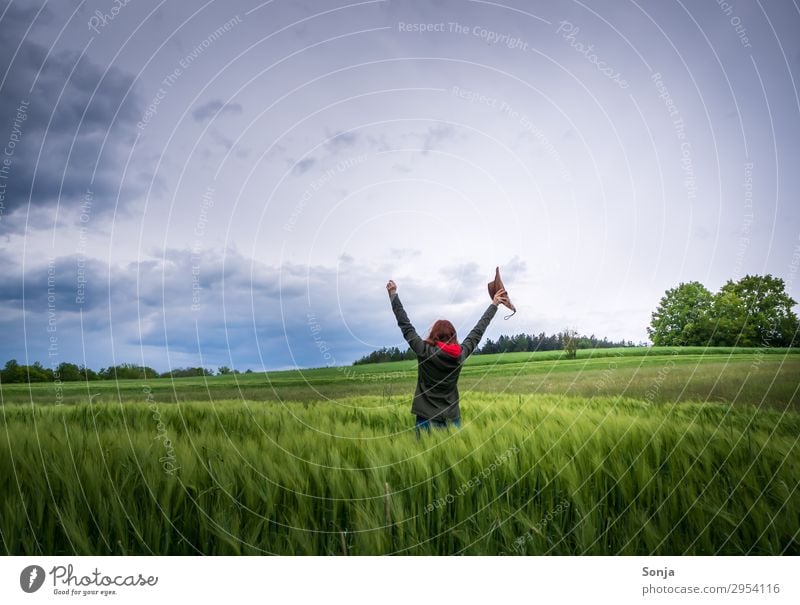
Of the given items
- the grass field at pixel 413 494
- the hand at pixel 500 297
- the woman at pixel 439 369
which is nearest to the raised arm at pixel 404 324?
the woman at pixel 439 369

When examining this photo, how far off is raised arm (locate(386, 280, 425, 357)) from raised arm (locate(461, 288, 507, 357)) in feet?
1.64

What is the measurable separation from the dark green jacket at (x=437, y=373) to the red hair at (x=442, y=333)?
0.13 meters

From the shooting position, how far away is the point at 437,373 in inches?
227

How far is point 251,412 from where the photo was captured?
559 cm

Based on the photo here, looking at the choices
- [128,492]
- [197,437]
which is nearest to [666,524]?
[128,492]

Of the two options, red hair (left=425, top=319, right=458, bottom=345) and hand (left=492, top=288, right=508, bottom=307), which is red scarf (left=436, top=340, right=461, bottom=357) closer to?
red hair (left=425, top=319, right=458, bottom=345)

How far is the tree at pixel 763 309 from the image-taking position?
13.1 feet

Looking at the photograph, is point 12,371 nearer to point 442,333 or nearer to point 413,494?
point 413,494

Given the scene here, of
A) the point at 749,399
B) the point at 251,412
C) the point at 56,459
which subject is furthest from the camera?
the point at 749,399

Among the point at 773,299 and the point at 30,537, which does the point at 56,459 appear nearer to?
the point at 30,537

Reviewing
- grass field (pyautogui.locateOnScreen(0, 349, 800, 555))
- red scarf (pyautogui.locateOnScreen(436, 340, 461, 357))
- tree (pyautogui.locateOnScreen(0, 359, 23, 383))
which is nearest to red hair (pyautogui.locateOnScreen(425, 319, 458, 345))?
red scarf (pyautogui.locateOnScreen(436, 340, 461, 357))
